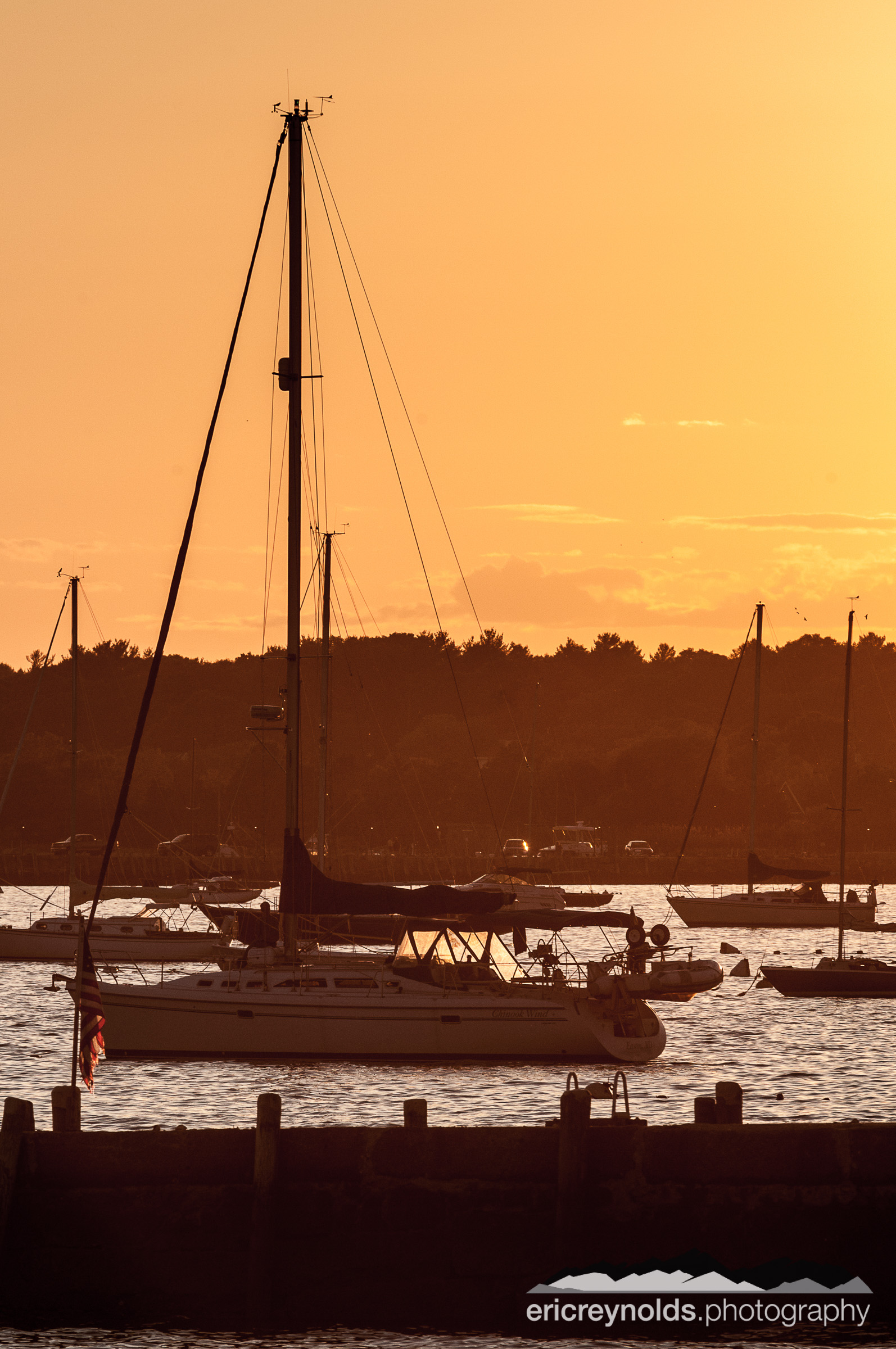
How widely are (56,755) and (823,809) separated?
77001 millimetres

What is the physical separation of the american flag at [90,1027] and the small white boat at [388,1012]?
795cm

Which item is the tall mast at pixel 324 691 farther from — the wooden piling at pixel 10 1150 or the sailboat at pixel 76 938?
the wooden piling at pixel 10 1150

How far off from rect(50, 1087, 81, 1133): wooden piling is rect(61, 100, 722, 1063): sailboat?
41.8ft

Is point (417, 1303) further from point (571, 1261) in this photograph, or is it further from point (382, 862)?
point (382, 862)

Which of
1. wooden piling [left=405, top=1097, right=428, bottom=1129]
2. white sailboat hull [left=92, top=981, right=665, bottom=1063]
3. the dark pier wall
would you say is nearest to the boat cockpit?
white sailboat hull [left=92, top=981, right=665, bottom=1063]

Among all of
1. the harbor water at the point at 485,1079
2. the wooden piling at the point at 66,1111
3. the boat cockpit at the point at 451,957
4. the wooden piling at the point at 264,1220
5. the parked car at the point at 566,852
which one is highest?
the parked car at the point at 566,852

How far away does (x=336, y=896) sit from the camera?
31922 millimetres

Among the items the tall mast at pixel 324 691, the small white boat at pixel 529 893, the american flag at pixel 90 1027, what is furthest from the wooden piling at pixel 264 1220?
the small white boat at pixel 529 893

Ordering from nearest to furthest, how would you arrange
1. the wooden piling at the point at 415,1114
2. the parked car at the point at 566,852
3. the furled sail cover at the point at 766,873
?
the wooden piling at the point at 415,1114
the furled sail cover at the point at 766,873
the parked car at the point at 566,852

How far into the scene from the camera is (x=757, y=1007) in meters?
51.2

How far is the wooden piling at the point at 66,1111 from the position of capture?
61.1 ft

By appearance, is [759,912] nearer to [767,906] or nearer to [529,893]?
[767,906]

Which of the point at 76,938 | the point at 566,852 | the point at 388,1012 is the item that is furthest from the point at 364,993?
the point at 566,852

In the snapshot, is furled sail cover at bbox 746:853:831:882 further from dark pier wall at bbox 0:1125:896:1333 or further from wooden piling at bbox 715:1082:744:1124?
dark pier wall at bbox 0:1125:896:1333
